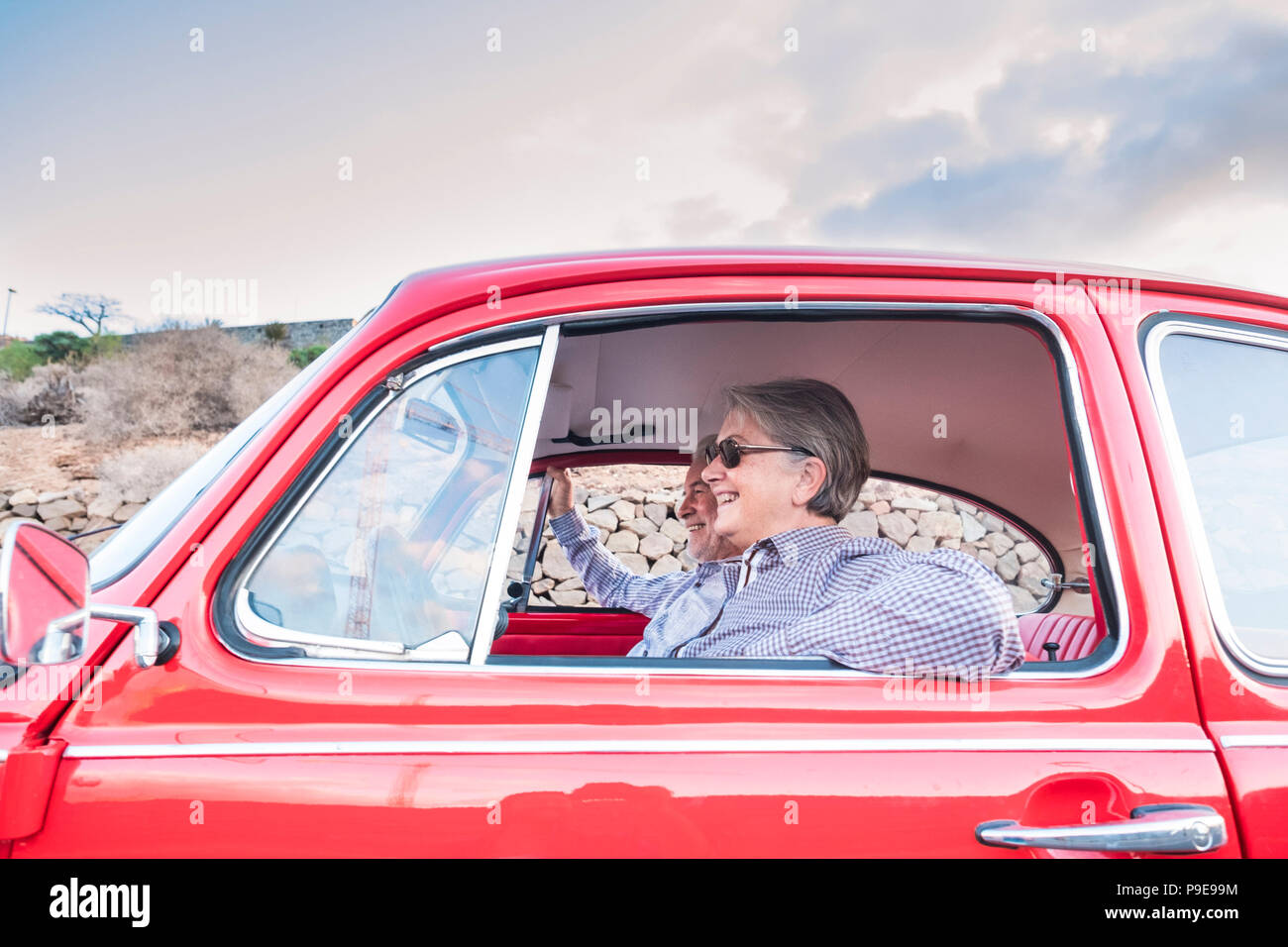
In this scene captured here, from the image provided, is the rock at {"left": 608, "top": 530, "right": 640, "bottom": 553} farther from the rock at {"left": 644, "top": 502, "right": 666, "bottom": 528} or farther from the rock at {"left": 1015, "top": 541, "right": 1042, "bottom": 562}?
the rock at {"left": 1015, "top": 541, "right": 1042, "bottom": 562}

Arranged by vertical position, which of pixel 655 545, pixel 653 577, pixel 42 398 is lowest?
pixel 653 577

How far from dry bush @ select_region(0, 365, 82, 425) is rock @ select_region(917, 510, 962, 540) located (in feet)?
60.6

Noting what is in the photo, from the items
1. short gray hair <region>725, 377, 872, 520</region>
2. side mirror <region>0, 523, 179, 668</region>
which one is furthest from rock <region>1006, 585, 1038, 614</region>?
side mirror <region>0, 523, 179, 668</region>

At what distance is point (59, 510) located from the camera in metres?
12.9

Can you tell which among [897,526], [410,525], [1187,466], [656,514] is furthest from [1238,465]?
[897,526]

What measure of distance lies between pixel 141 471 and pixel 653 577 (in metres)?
13.9

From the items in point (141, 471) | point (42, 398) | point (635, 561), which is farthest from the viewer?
point (42, 398)

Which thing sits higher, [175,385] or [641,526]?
[175,385]

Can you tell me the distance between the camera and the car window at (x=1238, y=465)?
4.13 feet

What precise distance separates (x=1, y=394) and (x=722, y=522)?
21.2 m

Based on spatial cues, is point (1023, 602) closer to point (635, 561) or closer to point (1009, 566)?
point (1009, 566)

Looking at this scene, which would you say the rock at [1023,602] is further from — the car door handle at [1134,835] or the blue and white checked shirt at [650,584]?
the car door handle at [1134,835]
